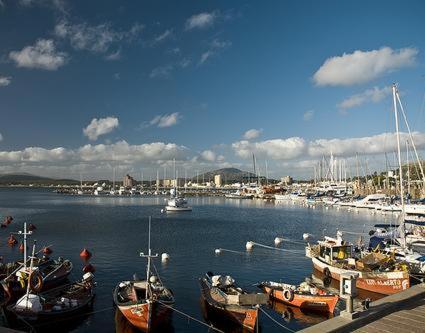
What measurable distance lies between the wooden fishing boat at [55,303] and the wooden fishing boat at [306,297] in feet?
49.0

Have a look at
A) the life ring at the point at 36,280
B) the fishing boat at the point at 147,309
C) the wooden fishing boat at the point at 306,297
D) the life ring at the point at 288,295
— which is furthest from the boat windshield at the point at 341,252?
the life ring at the point at 36,280

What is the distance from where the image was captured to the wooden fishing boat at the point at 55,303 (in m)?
25.7

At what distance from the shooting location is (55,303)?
28.0 meters

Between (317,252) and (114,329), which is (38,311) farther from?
(317,252)

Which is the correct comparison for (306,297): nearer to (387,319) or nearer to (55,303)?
(387,319)

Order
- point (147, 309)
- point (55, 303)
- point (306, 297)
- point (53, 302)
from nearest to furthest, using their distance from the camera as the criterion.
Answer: point (147, 309) → point (55, 303) → point (53, 302) → point (306, 297)

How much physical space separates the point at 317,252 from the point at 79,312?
26.2 meters

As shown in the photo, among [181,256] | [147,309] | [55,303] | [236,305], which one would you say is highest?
[147,309]

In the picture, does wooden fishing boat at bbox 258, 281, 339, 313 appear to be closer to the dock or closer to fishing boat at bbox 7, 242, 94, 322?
the dock

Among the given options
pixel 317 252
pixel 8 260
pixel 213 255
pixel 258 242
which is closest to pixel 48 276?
pixel 8 260

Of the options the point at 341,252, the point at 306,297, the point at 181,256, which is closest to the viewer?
the point at 306,297

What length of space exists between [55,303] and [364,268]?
26883mm

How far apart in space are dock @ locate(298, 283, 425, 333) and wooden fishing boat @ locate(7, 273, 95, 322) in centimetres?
1889

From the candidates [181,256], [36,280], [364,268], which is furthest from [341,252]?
[36,280]
